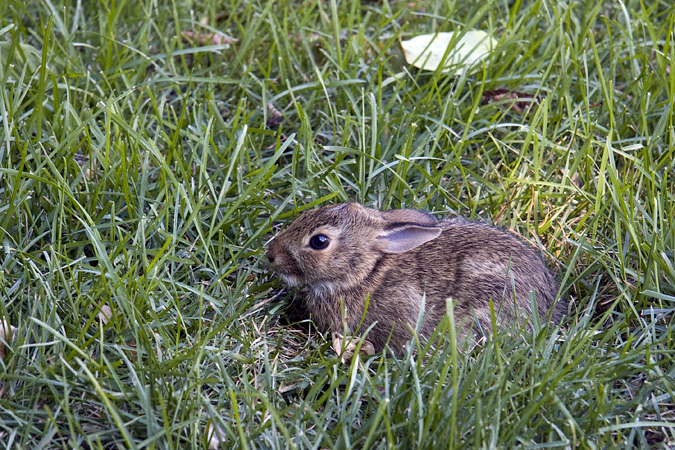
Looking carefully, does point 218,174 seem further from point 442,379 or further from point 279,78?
point 442,379

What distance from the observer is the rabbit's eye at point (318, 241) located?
15.4 feet

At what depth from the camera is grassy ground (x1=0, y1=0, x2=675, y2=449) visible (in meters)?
3.54

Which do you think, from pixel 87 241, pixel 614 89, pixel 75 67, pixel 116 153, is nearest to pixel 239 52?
pixel 75 67

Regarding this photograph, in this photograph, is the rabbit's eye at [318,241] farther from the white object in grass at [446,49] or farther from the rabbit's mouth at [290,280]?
the white object in grass at [446,49]

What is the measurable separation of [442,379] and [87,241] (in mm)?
2155

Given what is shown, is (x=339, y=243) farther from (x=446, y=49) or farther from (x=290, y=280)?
(x=446, y=49)

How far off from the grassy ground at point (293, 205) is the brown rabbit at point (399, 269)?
193 mm

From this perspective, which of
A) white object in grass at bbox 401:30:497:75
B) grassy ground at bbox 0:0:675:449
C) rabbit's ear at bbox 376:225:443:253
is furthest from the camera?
white object in grass at bbox 401:30:497:75

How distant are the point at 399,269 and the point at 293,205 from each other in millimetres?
898

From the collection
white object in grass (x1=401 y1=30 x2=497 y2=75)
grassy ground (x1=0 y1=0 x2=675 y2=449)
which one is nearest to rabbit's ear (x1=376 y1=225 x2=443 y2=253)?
grassy ground (x1=0 y1=0 x2=675 y2=449)

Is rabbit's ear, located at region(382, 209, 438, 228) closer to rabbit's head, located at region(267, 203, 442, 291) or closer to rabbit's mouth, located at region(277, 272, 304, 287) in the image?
rabbit's head, located at region(267, 203, 442, 291)

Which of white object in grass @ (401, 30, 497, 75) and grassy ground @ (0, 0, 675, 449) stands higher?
white object in grass @ (401, 30, 497, 75)

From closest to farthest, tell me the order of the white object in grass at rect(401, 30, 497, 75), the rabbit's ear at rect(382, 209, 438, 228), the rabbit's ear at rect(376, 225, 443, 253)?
the rabbit's ear at rect(376, 225, 443, 253) < the rabbit's ear at rect(382, 209, 438, 228) < the white object in grass at rect(401, 30, 497, 75)

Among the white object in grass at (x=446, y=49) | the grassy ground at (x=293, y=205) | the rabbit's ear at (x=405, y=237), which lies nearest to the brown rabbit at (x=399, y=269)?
the rabbit's ear at (x=405, y=237)
